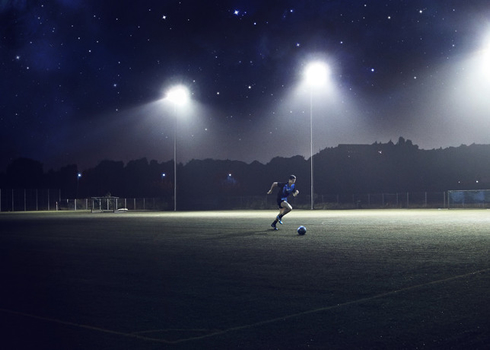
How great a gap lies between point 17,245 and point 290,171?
96024 mm

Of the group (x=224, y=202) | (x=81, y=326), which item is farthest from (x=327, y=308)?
(x=224, y=202)

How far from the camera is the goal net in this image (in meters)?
51.4

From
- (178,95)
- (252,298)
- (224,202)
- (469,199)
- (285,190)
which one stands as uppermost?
(178,95)

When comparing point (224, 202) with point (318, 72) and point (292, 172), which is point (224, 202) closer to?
point (318, 72)

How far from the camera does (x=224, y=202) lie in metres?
68.0

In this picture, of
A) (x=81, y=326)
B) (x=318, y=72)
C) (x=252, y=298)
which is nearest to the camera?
(x=81, y=326)

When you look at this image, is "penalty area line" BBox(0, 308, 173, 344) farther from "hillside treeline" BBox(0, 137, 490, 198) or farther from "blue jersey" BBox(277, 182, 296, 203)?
"hillside treeline" BBox(0, 137, 490, 198)

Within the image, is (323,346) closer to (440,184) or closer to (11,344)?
(11,344)

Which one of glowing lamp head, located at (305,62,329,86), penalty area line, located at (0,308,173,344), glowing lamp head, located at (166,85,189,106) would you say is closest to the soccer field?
penalty area line, located at (0,308,173,344)

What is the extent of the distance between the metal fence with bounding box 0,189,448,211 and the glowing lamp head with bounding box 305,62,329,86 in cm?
1747

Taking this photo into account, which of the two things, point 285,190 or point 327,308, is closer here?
point 327,308

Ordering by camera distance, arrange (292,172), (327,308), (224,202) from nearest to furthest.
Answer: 1. (327,308)
2. (224,202)
3. (292,172)

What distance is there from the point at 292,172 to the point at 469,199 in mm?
58171

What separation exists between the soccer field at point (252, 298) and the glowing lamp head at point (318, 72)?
1226 inches
